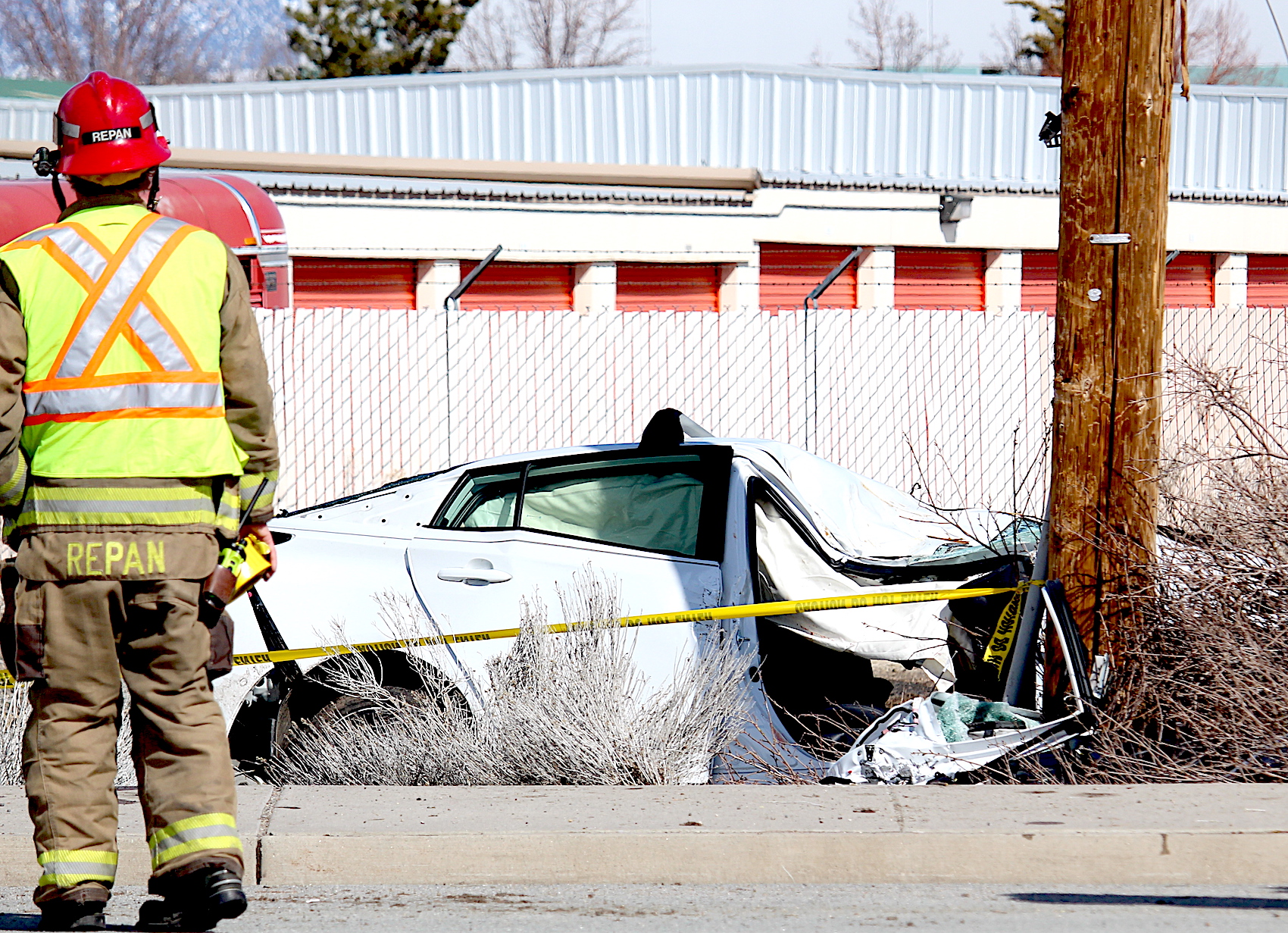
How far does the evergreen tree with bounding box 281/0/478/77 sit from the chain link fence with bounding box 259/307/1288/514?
2741 cm

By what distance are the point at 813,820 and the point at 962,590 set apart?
130 cm

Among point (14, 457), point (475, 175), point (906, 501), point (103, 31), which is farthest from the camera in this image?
point (103, 31)

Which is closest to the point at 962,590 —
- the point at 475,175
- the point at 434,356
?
the point at 434,356

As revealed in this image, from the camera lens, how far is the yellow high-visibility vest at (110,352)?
3.35 meters

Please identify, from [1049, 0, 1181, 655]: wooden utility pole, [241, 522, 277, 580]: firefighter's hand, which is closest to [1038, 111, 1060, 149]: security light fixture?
[1049, 0, 1181, 655]: wooden utility pole

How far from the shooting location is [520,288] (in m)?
18.0

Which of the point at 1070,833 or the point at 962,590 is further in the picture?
the point at 962,590

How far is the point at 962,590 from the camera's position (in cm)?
521

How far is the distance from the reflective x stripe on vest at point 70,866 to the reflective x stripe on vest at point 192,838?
0.12 m

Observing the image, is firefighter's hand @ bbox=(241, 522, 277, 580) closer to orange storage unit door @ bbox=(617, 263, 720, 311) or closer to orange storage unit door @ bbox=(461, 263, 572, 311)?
orange storage unit door @ bbox=(461, 263, 572, 311)

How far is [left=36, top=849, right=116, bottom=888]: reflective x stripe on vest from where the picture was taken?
11.1 feet

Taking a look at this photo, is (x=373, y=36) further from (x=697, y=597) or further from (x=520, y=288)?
(x=697, y=597)

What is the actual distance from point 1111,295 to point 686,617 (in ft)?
5.88

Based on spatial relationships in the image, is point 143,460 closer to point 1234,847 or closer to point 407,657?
point 407,657
